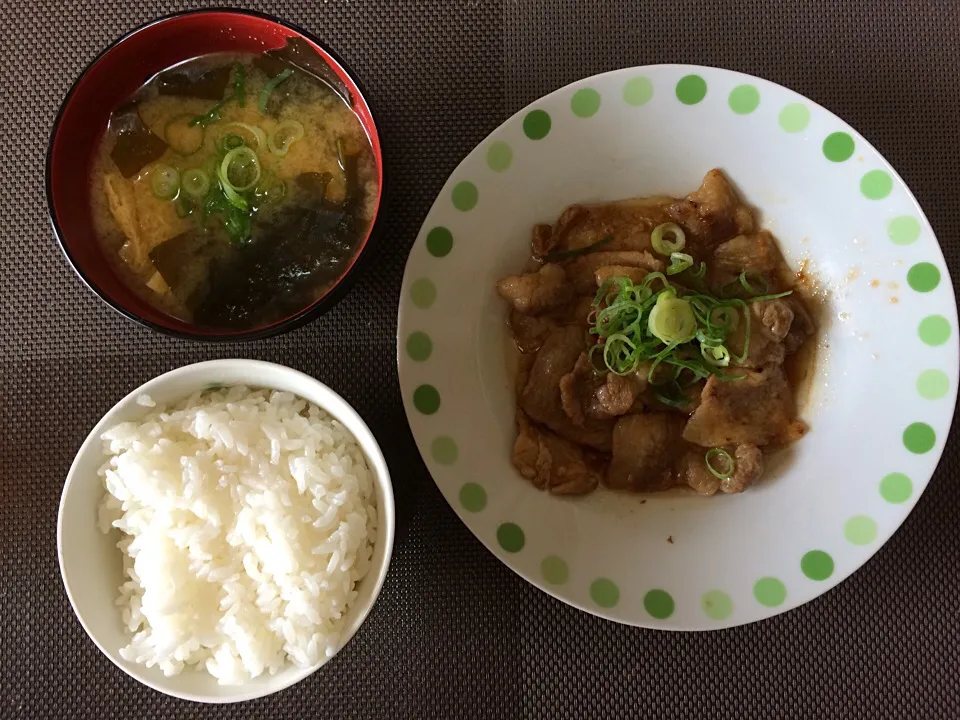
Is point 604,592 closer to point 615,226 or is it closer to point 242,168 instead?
point 615,226

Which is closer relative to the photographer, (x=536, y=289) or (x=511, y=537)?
(x=511, y=537)

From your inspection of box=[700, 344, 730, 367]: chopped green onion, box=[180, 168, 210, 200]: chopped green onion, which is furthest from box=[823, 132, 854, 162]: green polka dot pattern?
box=[180, 168, 210, 200]: chopped green onion

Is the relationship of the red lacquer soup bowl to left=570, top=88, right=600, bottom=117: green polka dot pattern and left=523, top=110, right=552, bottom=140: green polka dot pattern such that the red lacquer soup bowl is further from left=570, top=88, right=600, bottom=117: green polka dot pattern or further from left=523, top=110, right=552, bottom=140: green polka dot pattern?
left=570, top=88, right=600, bottom=117: green polka dot pattern

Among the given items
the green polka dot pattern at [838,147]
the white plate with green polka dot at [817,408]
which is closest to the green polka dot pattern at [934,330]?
the white plate with green polka dot at [817,408]

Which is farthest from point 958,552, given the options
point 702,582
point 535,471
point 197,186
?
point 197,186

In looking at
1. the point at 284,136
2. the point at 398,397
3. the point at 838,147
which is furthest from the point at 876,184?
the point at 284,136

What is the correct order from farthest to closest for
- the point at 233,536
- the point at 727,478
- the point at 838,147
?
1. the point at 727,478
2. the point at 838,147
3. the point at 233,536

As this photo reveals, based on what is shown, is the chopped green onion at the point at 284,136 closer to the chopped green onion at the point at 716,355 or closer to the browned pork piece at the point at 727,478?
the chopped green onion at the point at 716,355

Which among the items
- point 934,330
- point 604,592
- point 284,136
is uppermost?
point 934,330
